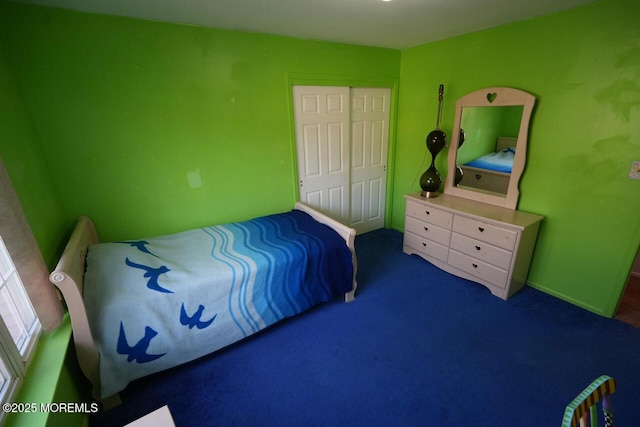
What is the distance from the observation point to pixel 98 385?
1.58 meters

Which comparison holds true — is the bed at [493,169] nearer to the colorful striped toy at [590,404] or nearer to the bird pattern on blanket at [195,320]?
the colorful striped toy at [590,404]

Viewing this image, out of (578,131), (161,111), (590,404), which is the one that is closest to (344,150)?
(161,111)

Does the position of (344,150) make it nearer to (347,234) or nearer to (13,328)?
(347,234)

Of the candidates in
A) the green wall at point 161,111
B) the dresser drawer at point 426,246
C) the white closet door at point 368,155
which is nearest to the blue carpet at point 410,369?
the dresser drawer at point 426,246

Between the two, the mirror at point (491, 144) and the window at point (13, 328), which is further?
the mirror at point (491, 144)

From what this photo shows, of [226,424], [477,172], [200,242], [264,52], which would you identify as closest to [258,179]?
[200,242]

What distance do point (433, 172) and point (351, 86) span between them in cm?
132

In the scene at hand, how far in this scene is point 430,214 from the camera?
2867 millimetres

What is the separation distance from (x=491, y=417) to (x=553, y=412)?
348 mm

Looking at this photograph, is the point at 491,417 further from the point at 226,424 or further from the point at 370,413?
the point at 226,424

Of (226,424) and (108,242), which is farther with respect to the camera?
(108,242)

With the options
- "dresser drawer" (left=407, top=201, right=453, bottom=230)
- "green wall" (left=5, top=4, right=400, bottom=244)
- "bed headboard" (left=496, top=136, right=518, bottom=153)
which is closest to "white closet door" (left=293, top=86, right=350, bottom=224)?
"green wall" (left=5, top=4, right=400, bottom=244)

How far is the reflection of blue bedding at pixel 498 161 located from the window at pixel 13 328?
3418 mm

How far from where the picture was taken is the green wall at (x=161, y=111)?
1914mm
